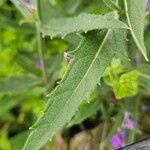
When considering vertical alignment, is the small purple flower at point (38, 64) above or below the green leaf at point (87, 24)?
below

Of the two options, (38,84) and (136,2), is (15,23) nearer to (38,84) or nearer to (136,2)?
(38,84)

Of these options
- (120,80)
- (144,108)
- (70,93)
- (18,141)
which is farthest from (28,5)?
(144,108)

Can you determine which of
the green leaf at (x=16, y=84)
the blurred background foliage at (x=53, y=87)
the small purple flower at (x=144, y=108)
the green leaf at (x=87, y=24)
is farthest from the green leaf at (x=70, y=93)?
the small purple flower at (x=144, y=108)

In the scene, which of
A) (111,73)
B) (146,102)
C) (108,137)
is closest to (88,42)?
(111,73)

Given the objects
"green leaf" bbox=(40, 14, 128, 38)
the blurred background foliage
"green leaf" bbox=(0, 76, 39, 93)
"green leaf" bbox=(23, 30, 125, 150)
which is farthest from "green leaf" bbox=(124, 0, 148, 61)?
"green leaf" bbox=(0, 76, 39, 93)

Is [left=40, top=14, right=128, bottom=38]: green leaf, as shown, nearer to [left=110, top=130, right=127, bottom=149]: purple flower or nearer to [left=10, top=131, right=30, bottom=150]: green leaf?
[left=110, top=130, right=127, bottom=149]: purple flower

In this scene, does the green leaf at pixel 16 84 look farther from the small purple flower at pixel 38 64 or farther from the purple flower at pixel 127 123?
the purple flower at pixel 127 123
